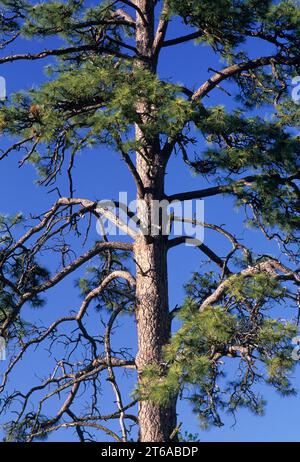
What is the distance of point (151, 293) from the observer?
24.9 ft

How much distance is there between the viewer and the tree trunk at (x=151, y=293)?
713 centimetres

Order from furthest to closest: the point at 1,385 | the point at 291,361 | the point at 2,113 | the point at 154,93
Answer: the point at 1,385 < the point at 2,113 < the point at 154,93 < the point at 291,361

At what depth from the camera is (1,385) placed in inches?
323

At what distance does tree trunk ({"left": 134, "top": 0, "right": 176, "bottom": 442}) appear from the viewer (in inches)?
281

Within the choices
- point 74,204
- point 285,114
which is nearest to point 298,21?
point 285,114

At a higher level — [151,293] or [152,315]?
[151,293]

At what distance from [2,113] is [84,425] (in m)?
2.89

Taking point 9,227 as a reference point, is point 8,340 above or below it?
below

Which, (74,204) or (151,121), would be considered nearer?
(151,121)

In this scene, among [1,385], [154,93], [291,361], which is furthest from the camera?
[1,385]

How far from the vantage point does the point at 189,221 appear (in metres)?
8.07
